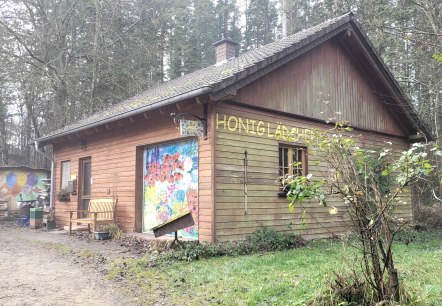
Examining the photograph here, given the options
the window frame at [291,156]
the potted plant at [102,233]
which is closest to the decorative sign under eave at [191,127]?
the window frame at [291,156]

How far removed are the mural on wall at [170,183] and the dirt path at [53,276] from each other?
1.41m

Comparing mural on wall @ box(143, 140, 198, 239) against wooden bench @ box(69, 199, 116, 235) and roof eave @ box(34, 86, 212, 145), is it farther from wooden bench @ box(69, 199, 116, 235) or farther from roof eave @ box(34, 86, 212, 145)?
roof eave @ box(34, 86, 212, 145)

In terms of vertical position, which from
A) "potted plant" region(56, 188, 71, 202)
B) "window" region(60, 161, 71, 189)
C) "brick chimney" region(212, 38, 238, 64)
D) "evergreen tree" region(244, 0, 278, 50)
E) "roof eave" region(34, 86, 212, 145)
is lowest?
"potted plant" region(56, 188, 71, 202)

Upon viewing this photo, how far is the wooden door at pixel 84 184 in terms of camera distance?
12.4 metres

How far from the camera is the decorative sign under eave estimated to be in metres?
7.55

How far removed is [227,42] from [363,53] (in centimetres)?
456

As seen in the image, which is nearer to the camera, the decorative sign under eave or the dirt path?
the dirt path

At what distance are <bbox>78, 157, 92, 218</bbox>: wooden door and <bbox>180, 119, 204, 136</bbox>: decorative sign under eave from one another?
577cm

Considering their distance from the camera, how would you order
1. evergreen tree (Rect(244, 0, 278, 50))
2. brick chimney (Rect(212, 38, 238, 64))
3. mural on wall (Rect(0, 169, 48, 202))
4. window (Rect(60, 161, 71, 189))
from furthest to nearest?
evergreen tree (Rect(244, 0, 278, 50)) < mural on wall (Rect(0, 169, 48, 202)) < brick chimney (Rect(212, 38, 238, 64)) < window (Rect(60, 161, 71, 189))

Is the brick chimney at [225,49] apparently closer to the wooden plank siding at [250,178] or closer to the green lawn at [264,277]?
the wooden plank siding at [250,178]

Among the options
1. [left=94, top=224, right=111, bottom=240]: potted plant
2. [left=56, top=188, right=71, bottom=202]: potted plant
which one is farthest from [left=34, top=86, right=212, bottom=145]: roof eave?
[left=94, top=224, right=111, bottom=240]: potted plant

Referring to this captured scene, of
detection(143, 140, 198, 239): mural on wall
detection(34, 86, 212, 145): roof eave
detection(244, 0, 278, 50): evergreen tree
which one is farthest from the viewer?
detection(244, 0, 278, 50): evergreen tree

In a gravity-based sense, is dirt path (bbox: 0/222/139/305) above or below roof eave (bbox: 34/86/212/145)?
below

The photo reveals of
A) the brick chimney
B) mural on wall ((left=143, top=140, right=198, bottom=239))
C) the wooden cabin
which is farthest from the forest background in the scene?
mural on wall ((left=143, top=140, right=198, bottom=239))
